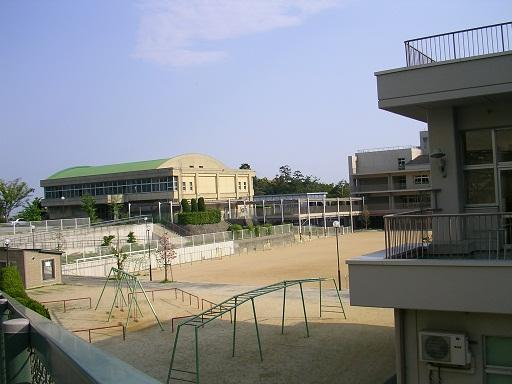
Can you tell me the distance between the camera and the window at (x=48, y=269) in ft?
119

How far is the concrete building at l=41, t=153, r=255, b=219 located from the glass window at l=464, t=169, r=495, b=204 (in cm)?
6200

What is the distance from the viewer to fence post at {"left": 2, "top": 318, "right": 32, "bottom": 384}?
2.31 m

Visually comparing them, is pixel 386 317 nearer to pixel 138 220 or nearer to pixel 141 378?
pixel 141 378

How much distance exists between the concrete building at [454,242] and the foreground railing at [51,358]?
789 cm

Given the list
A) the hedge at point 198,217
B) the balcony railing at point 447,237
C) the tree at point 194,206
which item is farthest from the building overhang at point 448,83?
the tree at point 194,206

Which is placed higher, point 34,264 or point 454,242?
point 454,242

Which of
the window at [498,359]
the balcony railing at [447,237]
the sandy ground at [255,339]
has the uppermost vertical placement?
the balcony railing at [447,237]

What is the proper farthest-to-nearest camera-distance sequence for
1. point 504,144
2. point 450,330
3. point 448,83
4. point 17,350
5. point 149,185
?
point 149,185 → point 504,144 → point 448,83 → point 450,330 → point 17,350

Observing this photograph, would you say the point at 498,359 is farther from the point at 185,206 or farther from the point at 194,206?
the point at 194,206

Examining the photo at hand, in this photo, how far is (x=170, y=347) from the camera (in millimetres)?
19641

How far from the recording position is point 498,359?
9.56m

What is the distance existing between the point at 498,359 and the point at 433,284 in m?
1.77

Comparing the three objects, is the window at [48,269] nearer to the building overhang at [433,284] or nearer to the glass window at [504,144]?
the building overhang at [433,284]

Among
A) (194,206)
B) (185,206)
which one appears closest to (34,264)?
(185,206)
